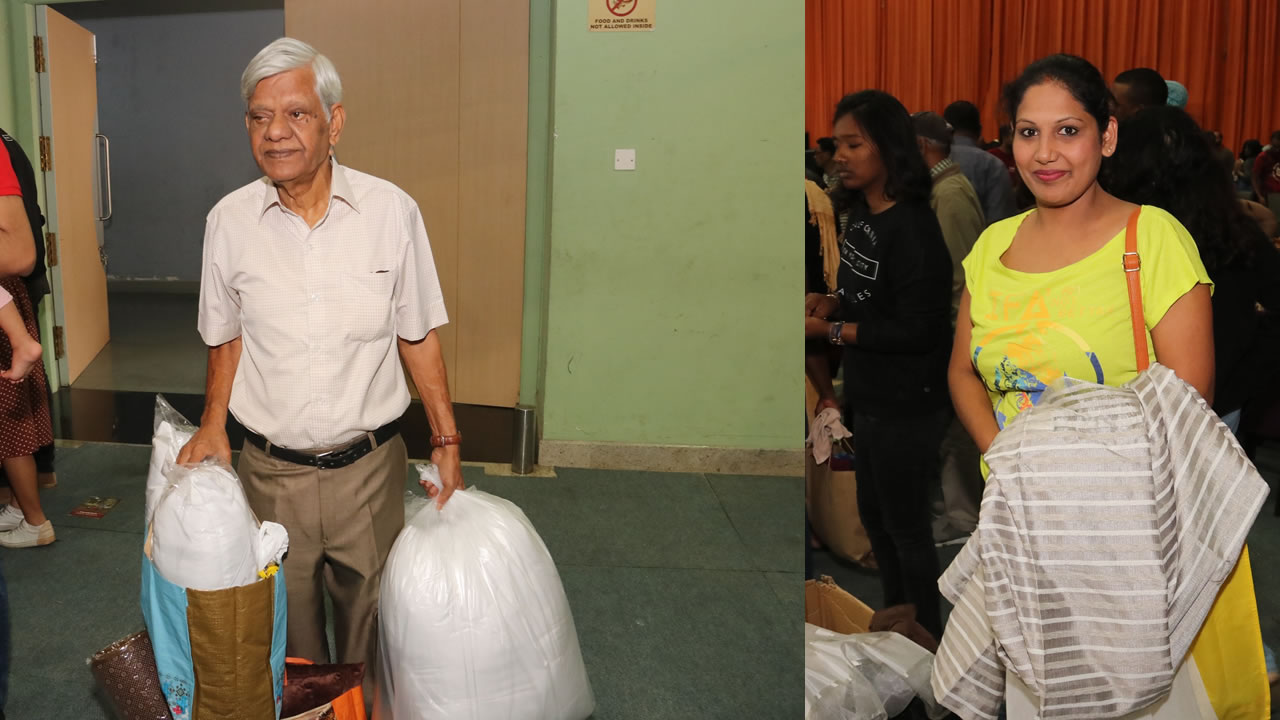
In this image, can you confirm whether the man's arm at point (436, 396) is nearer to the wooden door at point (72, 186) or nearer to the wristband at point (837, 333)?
the wristband at point (837, 333)

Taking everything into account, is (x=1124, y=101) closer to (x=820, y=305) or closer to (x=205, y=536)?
(x=820, y=305)

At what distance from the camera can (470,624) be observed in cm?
188

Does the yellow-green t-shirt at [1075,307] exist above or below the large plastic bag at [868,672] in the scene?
above

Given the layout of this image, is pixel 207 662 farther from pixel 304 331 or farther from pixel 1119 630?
pixel 1119 630

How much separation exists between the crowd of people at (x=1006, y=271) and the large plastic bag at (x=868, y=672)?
54 millimetres

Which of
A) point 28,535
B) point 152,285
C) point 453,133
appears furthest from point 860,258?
point 152,285

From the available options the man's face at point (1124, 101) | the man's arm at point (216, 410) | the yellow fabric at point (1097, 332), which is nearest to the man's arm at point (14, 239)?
the man's arm at point (216, 410)

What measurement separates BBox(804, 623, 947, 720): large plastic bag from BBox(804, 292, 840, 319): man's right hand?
1.28 ft

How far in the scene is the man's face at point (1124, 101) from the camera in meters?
1.09

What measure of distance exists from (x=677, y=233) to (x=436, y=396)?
242 cm

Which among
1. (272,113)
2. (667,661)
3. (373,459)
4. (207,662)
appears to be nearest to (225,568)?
(207,662)

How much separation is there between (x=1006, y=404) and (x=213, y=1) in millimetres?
9508

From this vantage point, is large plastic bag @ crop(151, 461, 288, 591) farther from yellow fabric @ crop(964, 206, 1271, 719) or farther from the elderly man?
yellow fabric @ crop(964, 206, 1271, 719)

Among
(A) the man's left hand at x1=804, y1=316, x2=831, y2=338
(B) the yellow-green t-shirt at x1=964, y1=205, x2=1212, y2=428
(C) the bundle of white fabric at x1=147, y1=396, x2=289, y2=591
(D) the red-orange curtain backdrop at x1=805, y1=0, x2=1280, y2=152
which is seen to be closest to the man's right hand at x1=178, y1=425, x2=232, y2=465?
(C) the bundle of white fabric at x1=147, y1=396, x2=289, y2=591
